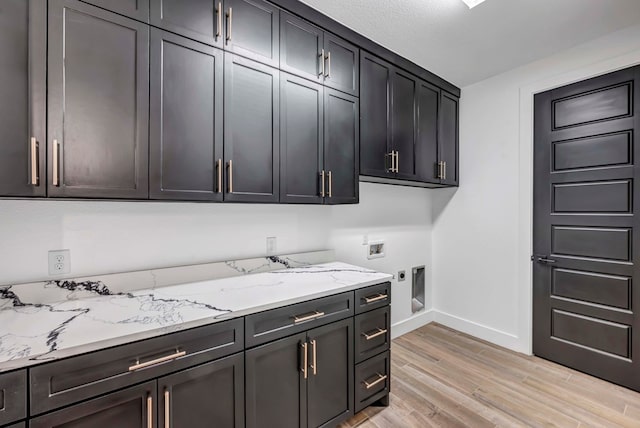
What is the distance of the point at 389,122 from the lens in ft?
7.86

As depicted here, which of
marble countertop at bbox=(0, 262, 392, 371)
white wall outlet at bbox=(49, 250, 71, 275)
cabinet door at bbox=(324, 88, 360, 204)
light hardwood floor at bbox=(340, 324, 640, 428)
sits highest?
cabinet door at bbox=(324, 88, 360, 204)

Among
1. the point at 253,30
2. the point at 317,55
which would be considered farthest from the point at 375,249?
the point at 253,30

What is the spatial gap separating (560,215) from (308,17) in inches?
102

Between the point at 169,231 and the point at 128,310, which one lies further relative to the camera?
the point at 169,231

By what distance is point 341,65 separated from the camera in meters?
2.10

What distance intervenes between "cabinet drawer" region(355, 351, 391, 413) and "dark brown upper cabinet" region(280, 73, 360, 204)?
3.66ft

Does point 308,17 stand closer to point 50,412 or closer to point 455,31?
point 455,31

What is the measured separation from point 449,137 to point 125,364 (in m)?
3.19

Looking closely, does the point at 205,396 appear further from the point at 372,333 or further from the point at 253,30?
the point at 253,30

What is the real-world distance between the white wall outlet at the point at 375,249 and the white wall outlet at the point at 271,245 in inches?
40.4

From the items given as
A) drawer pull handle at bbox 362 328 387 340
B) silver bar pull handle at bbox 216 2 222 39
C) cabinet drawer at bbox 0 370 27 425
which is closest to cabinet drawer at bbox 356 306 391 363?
drawer pull handle at bbox 362 328 387 340

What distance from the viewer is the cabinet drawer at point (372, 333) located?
71.6 inches

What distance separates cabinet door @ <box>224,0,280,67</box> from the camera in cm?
160

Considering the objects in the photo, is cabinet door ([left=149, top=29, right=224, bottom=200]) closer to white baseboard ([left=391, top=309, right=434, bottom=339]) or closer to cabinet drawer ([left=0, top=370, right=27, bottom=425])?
cabinet drawer ([left=0, top=370, right=27, bottom=425])
